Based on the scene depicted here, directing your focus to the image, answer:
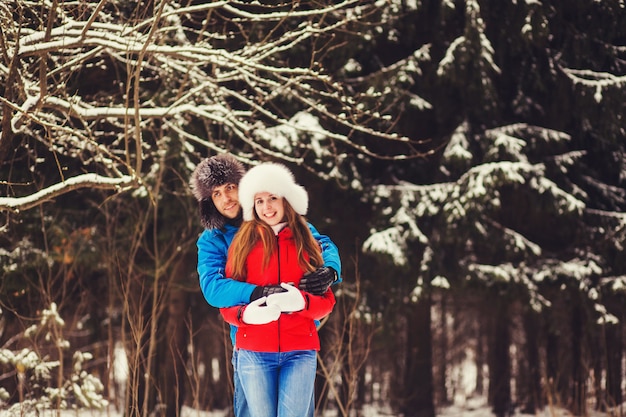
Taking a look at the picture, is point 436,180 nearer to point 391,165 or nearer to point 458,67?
point 391,165

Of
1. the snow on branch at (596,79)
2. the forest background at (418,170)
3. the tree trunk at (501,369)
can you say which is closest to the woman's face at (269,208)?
the forest background at (418,170)

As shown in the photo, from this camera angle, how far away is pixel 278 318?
10.6ft

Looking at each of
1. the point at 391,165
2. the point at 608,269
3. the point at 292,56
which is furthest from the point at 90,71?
the point at 608,269

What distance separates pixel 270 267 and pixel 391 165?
7870 mm

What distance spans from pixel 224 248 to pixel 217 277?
0.25 meters

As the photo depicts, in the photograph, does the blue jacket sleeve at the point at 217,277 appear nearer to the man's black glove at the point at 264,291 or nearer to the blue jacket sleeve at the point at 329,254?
the man's black glove at the point at 264,291

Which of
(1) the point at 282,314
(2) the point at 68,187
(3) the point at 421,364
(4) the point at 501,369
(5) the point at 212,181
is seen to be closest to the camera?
(1) the point at 282,314

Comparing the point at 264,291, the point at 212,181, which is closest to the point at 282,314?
the point at 264,291

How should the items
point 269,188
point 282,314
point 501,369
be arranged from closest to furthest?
point 282,314 < point 269,188 < point 501,369

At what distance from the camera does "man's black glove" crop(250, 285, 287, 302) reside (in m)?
3.21

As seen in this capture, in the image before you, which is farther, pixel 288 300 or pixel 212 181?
pixel 212 181

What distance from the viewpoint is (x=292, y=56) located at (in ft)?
34.5

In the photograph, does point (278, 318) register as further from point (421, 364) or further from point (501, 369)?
point (501, 369)

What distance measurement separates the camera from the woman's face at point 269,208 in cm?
342
